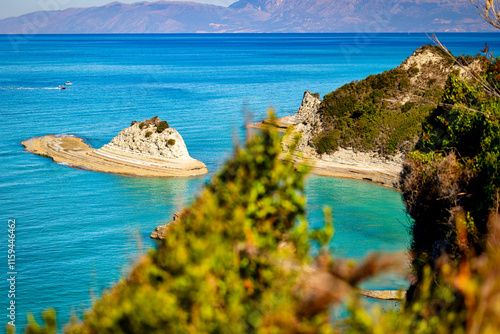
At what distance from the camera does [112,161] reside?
48.1m

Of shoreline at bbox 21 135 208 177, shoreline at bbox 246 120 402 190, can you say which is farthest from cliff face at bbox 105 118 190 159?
shoreline at bbox 246 120 402 190

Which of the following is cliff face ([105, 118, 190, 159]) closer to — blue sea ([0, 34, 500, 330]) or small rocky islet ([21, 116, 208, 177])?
small rocky islet ([21, 116, 208, 177])

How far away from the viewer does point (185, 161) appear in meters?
47.2

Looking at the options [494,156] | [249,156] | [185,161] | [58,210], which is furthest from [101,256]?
[249,156]

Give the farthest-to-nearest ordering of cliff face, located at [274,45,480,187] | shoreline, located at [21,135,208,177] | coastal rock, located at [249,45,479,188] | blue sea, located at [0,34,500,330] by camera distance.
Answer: shoreline, located at [21,135,208,177] < cliff face, located at [274,45,480,187] < coastal rock, located at [249,45,479,188] < blue sea, located at [0,34,500,330]

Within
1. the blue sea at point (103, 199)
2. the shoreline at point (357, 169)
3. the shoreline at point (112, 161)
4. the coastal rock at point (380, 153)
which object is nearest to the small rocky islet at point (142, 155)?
the shoreline at point (112, 161)

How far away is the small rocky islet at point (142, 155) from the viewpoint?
45969 mm

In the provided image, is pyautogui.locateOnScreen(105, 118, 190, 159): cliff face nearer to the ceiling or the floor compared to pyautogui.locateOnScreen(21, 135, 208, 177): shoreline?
nearer to the ceiling

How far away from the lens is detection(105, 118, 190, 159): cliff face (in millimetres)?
47375

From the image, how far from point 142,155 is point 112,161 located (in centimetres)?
297

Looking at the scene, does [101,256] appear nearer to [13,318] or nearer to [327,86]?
[13,318]

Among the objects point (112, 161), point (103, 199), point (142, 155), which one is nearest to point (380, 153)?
point (142, 155)

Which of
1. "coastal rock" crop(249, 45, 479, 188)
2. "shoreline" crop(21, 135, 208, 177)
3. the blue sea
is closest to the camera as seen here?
the blue sea

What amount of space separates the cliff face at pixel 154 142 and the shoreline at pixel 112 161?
0.56 m
